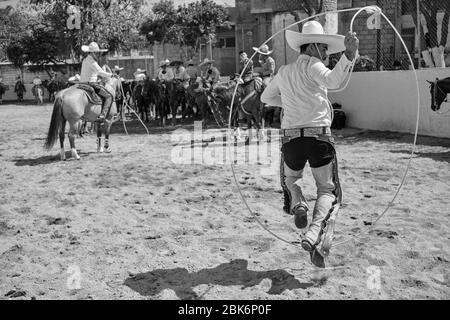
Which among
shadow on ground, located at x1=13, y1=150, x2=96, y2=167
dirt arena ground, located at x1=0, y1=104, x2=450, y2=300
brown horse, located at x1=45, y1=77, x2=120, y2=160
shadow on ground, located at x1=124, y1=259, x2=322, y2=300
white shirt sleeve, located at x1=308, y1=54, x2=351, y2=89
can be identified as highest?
white shirt sleeve, located at x1=308, y1=54, x2=351, y2=89

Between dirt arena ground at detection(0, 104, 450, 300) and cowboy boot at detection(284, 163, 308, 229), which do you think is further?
cowboy boot at detection(284, 163, 308, 229)

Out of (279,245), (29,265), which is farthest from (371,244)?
(29,265)

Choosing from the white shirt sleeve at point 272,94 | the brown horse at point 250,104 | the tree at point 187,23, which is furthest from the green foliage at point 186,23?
the white shirt sleeve at point 272,94

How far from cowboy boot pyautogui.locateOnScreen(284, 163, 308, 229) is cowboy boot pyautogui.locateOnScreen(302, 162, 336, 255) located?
0.12 meters

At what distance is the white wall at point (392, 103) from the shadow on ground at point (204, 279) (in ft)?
31.1

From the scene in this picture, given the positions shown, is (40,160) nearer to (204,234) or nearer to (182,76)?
(204,234)

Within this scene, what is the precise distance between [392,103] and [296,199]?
10.7m

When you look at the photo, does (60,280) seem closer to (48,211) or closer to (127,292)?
(127,292)

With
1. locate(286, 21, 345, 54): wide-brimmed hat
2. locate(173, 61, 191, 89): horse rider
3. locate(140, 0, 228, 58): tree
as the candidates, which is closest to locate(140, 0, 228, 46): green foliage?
locate(140, 0, 228, 58): tree

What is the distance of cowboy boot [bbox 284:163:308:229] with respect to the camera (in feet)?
15.2

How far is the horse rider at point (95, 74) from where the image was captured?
449 inches

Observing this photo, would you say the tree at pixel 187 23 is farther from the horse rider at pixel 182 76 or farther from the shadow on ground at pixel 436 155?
the shadow on ground at pixel 436 155

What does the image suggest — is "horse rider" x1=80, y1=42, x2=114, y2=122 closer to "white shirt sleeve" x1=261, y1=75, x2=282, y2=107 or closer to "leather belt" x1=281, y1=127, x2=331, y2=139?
"white shirt sleeve" x1=261, y1=75, x2=282, y2=107
